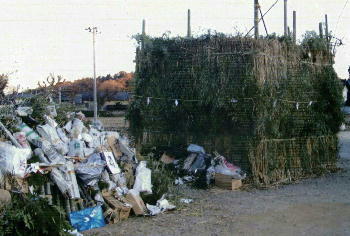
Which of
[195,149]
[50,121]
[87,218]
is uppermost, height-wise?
[50,121]

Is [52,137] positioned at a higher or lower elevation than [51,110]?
lower

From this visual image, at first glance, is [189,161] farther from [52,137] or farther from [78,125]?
[52,137]

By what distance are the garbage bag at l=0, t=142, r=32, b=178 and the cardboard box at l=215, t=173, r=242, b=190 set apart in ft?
16.1

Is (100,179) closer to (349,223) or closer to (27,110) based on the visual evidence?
(27,110)

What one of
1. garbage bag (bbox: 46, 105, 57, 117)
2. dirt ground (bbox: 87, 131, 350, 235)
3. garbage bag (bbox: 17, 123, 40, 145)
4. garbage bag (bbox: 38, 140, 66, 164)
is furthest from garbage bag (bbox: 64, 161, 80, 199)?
garbage bag (bbox: 46, 105, 57, 117)

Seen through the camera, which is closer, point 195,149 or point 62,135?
point 62,135

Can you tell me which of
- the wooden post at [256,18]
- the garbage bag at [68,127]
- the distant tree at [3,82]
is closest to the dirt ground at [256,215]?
the garbage bag at [68,127]

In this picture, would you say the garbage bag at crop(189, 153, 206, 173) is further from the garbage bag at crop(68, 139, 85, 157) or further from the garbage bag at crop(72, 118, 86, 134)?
the garbage bag at crop(68, 139, 85, 157)

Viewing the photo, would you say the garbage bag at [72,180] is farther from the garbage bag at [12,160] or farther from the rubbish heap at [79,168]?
the garbage bag at [12,160]

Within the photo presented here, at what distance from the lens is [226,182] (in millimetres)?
10859

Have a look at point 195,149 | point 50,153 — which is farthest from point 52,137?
point 195,149

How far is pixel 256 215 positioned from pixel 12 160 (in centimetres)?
405

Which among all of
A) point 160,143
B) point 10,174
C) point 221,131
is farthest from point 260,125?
point 10,174

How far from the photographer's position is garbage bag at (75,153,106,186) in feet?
26.0
